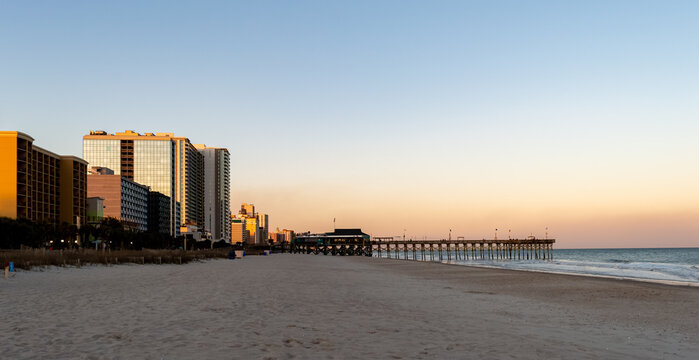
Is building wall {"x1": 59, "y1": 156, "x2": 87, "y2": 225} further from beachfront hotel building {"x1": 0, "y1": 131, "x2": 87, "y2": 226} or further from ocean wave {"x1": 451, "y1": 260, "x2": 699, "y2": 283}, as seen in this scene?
ocean wave {"x1": 451, "y1": 260, "x2": 699, "y2": 283}

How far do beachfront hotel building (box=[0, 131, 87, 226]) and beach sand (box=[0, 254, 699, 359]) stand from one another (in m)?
100

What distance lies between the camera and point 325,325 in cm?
1355

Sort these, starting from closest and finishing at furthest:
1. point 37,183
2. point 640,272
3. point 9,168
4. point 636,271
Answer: point 640,272 → point 636,271 → point 9,168 → point 37,183

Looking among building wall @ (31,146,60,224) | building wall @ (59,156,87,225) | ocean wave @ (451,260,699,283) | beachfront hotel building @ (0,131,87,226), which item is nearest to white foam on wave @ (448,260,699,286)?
ocean wave @ (451,260,699,283)

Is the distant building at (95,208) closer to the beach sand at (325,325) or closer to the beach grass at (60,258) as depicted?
the beach grass at (60,258)

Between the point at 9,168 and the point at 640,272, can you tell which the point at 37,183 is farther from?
the point at 640,272

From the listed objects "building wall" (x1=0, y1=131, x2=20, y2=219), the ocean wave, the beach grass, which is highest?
"building wall" (x1=0, y1=131, x2=20, y2=219)

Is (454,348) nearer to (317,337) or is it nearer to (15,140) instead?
(317,337)

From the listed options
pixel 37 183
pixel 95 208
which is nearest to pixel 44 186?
pixel 37 183

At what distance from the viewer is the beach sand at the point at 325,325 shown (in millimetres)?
10336

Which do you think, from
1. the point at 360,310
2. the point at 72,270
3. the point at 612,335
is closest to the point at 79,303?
the point at 360,310

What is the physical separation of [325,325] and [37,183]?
14941 cm

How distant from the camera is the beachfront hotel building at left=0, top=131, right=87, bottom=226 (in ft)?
409

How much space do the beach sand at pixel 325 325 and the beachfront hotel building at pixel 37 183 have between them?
100102 millimetres
